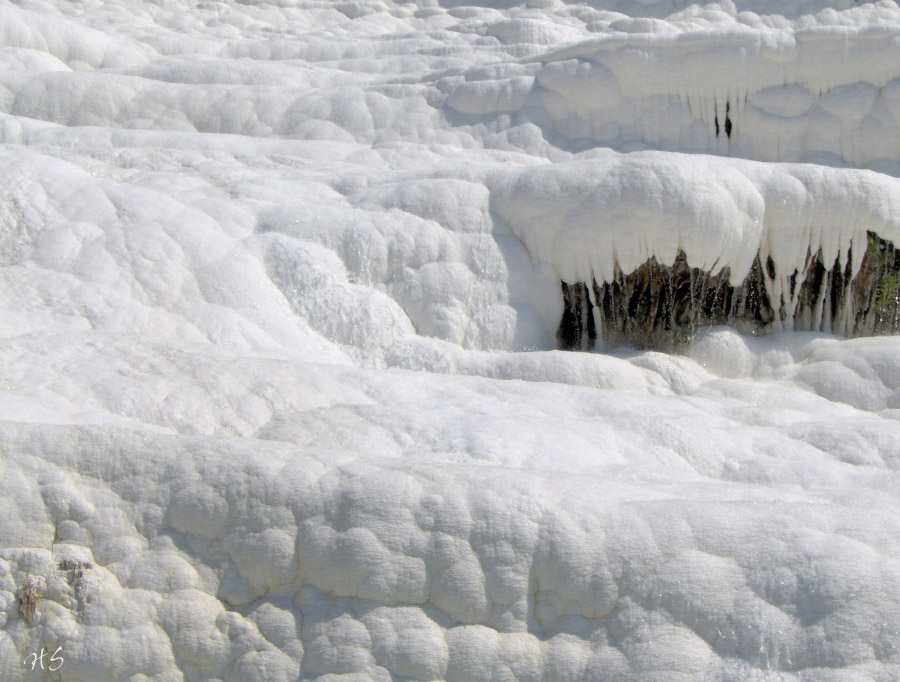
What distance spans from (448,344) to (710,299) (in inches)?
90.2

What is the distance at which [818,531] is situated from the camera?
318 centimetres

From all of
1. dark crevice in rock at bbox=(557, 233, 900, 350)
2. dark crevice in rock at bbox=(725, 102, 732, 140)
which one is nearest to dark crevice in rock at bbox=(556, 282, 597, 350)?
dark crevice in rock at bbox=(557, 233, 900, 350)

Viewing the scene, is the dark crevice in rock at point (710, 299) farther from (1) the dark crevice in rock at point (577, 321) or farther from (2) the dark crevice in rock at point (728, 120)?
(2) the dark crevice in rock at point (728, 120)

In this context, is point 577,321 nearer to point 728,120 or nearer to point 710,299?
point 710,299

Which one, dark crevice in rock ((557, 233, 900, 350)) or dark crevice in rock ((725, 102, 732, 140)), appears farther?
dark crevice in rock ((725, 102, 732, 140))

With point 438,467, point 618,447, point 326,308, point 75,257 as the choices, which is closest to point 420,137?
point 326,308

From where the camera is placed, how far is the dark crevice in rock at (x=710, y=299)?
7.37 meters

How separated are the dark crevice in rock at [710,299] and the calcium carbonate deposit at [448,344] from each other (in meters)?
0.03

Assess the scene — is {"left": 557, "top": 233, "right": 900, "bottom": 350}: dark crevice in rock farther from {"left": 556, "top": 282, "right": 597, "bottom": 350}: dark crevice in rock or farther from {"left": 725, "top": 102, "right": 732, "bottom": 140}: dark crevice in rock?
{"left": 725, "top": 102, "right": 732, "bottom": 140}: dark crevice in rock

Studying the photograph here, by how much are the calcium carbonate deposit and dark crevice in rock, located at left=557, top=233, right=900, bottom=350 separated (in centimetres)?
3

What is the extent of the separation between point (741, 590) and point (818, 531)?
1.23 ft

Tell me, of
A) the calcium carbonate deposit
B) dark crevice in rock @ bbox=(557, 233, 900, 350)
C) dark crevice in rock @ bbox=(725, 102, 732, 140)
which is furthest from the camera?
dark crevice in rock @ bbox=(725, 102, 732, 140)

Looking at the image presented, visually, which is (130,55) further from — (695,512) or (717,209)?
(695,512)

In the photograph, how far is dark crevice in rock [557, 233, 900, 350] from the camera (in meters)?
7.37
